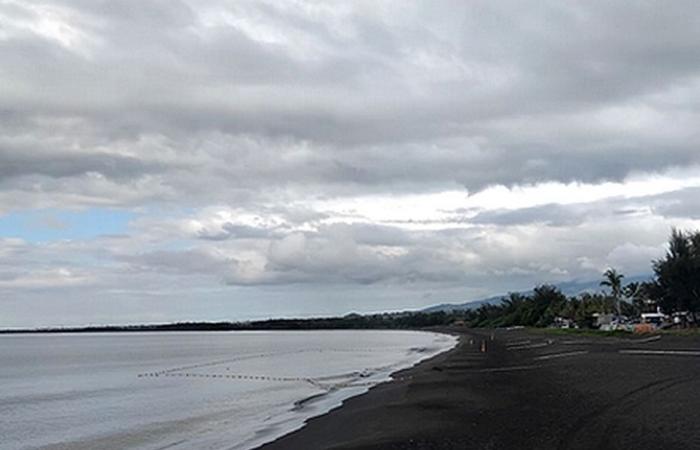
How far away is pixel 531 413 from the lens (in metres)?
18.6

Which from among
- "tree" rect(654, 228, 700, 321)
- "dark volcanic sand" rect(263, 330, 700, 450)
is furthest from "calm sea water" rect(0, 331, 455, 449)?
"tree" rect(654, 228, 700, 321)

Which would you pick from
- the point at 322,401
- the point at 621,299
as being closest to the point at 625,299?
the point at 621,299

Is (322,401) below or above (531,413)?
below

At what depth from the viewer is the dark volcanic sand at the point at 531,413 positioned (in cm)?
1442

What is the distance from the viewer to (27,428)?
27469mm

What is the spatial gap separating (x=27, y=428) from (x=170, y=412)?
4811mm

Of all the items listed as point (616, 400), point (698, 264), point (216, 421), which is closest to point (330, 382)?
point (216, 421)

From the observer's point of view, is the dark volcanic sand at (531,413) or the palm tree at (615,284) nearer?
the dark volcanic sand at (531,413)

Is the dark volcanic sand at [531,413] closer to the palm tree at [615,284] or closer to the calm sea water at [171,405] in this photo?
the calm sea water at [171,405]

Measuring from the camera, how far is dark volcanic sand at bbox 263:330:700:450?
1442 cm

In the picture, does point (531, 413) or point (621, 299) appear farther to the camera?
point (621, 299)

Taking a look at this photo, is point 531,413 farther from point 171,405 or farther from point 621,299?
point 621,299

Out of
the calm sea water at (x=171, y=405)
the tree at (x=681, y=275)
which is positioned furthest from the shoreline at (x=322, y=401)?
the tree at (x=681, y=275)

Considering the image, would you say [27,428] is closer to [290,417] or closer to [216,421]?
[216,421]
